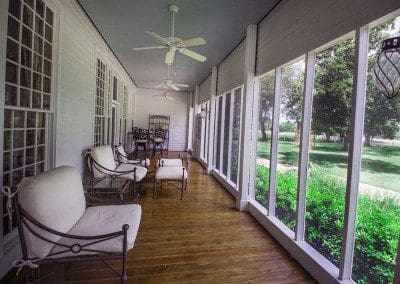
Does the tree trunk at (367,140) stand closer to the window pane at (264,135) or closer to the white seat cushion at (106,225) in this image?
the window pane at (264,135)

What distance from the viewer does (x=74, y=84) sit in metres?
3.34

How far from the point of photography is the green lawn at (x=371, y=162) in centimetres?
160

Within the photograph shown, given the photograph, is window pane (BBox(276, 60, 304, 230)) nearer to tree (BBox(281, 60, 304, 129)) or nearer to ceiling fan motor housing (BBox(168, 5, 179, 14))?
tree (BBox(281, 60, 304, 129))

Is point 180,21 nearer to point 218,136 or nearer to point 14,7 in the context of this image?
point 14,7

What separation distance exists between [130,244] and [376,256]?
5.90ft

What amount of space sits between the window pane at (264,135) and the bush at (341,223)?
1.94 ft

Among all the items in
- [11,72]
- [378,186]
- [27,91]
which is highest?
[11,72]

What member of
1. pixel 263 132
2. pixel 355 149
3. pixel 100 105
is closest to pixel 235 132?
pixel 263 132

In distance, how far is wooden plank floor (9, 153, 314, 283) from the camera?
6.72 ft

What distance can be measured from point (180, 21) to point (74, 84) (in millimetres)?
1839

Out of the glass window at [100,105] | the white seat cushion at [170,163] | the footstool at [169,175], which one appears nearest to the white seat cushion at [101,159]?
the glass window at [100,105]

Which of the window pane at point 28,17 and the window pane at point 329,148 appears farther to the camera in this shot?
the window pane at point 28,17

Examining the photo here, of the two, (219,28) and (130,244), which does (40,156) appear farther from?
(219,28)

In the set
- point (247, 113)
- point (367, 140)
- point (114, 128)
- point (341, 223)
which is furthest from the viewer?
point (114, 128)
